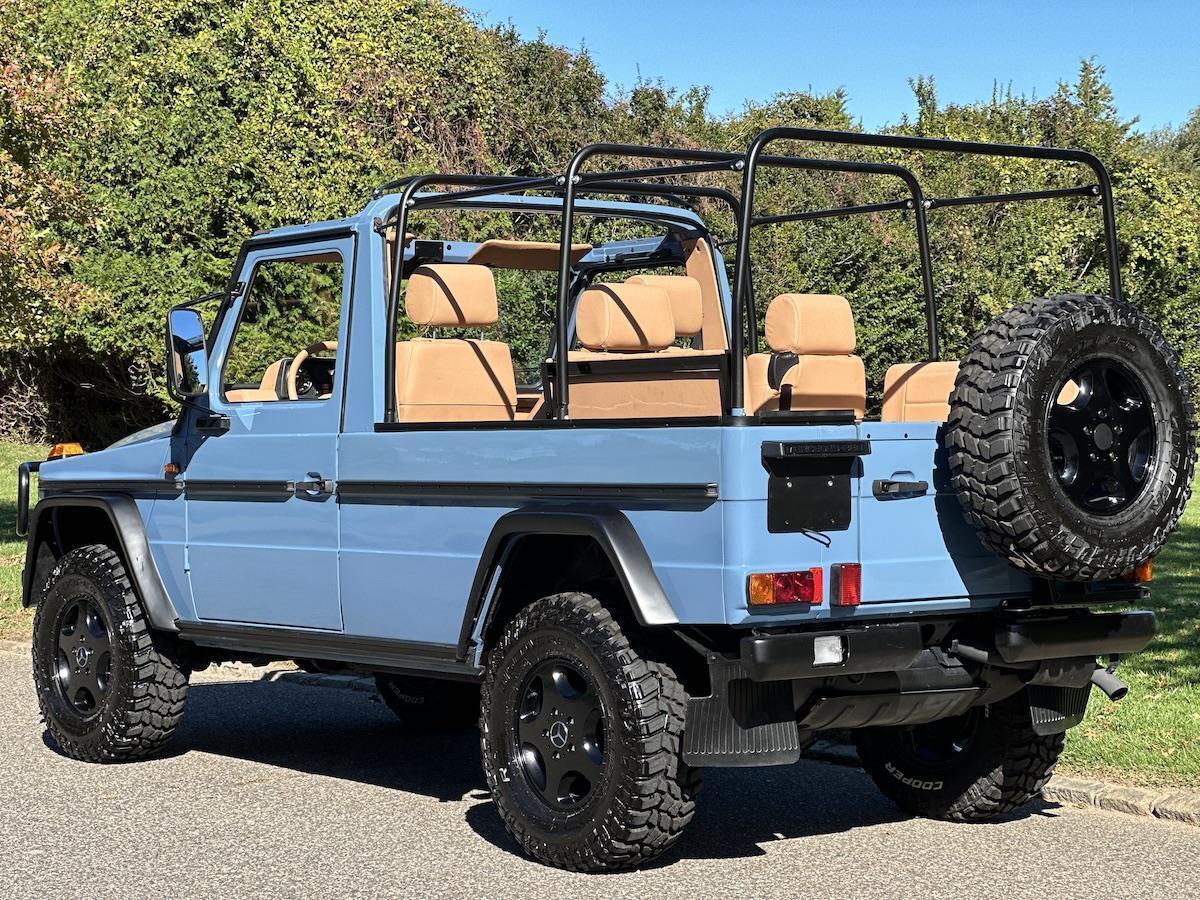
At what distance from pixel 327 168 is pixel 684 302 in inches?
781

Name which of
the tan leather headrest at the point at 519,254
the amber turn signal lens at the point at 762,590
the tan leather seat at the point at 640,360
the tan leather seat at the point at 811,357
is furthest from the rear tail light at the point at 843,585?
the tan leather headrest at the point at 519,254

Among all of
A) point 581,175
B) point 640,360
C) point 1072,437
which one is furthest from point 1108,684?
point 581,175

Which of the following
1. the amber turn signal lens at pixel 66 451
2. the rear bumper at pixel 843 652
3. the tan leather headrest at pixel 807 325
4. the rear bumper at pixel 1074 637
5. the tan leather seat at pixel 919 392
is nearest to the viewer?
the rear bumper at pixel 843 652

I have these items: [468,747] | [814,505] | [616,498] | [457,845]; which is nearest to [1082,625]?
[814,505]

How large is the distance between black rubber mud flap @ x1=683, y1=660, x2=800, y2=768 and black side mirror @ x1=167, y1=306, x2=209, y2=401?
119 inches

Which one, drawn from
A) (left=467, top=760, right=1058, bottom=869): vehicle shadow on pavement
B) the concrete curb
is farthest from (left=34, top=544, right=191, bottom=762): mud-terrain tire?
the concrete curb

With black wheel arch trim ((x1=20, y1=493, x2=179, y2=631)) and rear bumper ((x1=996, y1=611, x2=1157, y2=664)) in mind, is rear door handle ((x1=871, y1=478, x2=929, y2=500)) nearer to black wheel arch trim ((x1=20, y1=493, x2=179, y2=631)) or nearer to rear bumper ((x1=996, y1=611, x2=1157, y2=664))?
rear bumper ((x1=996, y1=611, x2=1157, y2=664))

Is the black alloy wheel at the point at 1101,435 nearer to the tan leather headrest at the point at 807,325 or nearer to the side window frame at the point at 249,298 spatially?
the tan leather headrest at the point at 807,325

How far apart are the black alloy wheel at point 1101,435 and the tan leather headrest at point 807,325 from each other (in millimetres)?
966

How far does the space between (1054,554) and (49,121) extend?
13.8 m

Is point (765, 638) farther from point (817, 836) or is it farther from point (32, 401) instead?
point (32, 401)

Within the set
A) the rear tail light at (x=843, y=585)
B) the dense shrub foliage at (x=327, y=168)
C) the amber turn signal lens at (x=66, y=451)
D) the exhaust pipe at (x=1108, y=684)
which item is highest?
the dense shrub foliage at (x=327, y=168)

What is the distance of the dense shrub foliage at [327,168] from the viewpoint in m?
21.9

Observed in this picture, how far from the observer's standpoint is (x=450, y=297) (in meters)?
7.15
